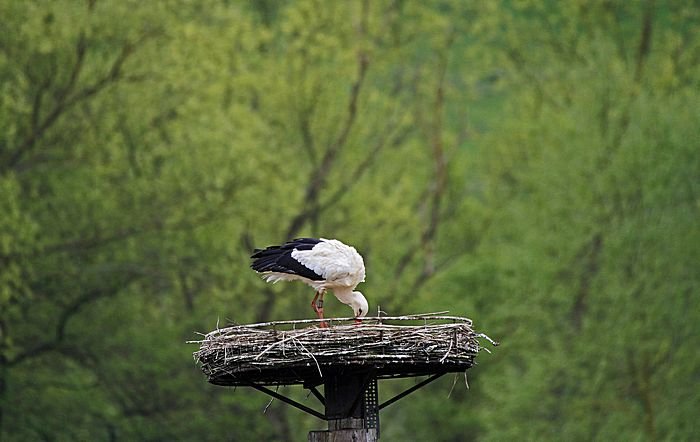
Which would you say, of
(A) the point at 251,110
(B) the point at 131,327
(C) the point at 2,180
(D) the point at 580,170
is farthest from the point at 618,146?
(C) the point at 2,180

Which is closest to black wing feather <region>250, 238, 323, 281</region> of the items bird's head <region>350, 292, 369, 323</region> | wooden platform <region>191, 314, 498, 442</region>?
bird's head <region>350, 292, 369, 323</region>

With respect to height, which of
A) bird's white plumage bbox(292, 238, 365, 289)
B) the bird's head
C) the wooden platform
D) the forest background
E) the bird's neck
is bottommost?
the wooden platform

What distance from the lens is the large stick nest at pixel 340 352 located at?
9484 mm

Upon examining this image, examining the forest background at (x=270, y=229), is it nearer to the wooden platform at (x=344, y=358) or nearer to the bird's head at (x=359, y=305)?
the bird's head at (x=359, y=305)

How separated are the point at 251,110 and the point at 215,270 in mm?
4704

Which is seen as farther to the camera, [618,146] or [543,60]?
[543,60]

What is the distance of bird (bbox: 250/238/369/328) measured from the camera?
35.9ft

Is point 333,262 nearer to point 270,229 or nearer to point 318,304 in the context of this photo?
point 318,304

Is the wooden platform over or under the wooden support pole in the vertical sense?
over

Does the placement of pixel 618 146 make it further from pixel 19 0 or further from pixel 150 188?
pixel 19 0

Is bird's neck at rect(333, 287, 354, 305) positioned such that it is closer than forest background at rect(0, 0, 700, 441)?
Yes

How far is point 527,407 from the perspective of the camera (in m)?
22.8

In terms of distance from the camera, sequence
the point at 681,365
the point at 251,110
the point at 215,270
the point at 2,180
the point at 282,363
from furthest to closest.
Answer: the point at 251,110 < the point at 215,270 < the point at 681,365 < the point at 2,180 < the point at 282,363

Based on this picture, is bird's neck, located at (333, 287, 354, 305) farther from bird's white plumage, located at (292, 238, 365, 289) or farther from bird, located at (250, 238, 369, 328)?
bird's white plumage, located at (292, 238, 365, 289)
